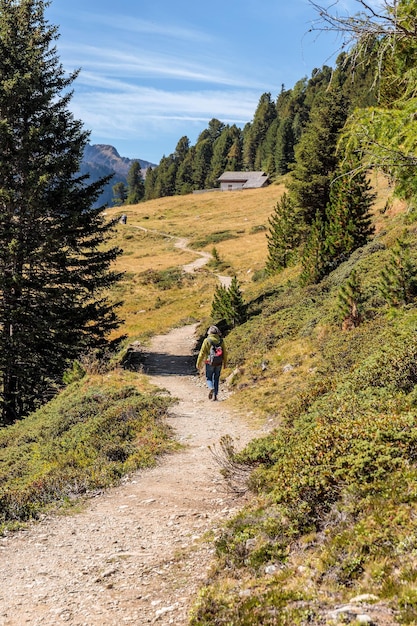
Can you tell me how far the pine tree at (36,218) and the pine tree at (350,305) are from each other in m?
11.4

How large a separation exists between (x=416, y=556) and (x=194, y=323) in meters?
26.8

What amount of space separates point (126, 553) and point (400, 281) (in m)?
9.99

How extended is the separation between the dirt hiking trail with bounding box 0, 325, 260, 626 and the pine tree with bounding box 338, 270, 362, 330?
569cm

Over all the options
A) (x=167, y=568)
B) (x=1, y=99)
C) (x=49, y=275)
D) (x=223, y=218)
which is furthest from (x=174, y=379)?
(x=223, y=218)

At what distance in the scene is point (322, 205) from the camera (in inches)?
1046

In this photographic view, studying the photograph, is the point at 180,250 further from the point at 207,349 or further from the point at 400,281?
the point at 400,281

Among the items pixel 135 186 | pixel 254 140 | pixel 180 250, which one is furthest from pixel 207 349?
pixel 135 186

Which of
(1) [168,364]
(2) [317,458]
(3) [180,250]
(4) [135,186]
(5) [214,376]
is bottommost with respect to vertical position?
(1) [168,364]

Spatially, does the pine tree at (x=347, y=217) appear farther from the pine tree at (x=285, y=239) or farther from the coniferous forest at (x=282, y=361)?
the pine tree at (x=285, y=239)

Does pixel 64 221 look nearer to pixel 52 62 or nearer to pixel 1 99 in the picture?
pixel 1 99

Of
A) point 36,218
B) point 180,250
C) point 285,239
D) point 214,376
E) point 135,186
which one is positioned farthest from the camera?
point 135,186

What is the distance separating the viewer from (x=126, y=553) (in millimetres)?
5973

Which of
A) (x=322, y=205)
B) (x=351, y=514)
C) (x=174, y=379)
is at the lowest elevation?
(x=174, y=379)

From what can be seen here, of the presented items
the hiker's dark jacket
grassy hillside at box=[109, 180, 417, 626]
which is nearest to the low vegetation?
the hiker's dark jacket
